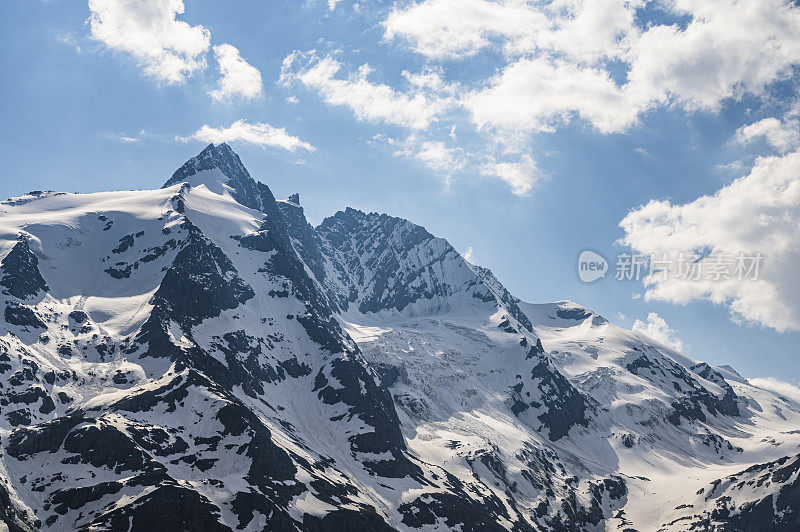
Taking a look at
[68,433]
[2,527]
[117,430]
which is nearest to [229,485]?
[117,430]

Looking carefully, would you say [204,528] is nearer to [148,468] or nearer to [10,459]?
[148,468]

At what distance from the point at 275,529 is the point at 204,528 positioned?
2130cm

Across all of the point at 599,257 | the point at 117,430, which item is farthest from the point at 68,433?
the point at 599,257

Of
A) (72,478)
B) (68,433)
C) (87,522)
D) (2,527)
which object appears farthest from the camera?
(68,433)

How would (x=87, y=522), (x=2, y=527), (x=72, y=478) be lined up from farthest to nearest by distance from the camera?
(x=72, y=478), (x=87, y=522), (x=2, y=527)

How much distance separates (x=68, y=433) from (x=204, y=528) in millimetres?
50584

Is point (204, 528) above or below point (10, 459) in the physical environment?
below

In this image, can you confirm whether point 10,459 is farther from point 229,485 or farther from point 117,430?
point 229,485

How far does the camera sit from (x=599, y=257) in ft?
629

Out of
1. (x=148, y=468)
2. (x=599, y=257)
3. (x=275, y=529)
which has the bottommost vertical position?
(x=275, y=529)

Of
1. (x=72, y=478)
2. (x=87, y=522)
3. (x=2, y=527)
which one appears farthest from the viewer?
(x=72, y=478)

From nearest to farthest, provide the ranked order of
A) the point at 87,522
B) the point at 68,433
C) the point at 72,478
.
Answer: the point at 87,522 < the point at 72,478 < the point at 68,433

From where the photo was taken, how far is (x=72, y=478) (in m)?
184

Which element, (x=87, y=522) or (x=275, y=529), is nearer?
(x=87, y=522)
